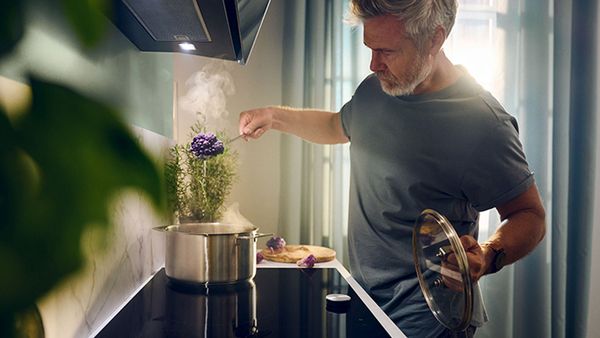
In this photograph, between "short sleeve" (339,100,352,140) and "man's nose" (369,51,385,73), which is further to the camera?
"short sleeve" (339,100,352,140)

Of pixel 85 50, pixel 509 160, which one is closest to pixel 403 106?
pixel 509 160

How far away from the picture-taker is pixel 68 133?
63 cm

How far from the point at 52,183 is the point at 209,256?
18.5 inches

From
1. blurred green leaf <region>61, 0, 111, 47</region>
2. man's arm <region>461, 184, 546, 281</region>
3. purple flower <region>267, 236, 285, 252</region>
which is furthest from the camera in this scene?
purple flower <region>267, 236, 285, 252</region>

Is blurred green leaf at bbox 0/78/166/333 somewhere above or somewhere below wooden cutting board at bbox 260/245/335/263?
above

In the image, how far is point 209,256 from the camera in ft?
3.31

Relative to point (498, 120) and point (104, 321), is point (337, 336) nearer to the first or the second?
point (104, 321)

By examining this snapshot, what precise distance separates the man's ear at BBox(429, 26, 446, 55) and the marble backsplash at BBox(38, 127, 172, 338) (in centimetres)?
83

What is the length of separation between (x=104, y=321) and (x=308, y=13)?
198 centimetres

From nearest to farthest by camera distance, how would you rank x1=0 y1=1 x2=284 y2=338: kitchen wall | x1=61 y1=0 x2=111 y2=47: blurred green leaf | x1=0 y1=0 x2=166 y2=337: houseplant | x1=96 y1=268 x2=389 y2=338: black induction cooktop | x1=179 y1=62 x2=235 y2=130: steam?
1. x1=61 y1=0 x2=111 y2=47: blurred green leaf
2. x1=0 y1=0 x2=166 y2=337: houseplant
3. x1=0 y1=1 x2=284 y2=338: kitchen wall
4. x1=96 y1=268 x2=389 y2=338: black induction cooktop
5. x1=179 y1=62 x2=235 y2=130: steam

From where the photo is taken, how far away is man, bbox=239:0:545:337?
125 cm

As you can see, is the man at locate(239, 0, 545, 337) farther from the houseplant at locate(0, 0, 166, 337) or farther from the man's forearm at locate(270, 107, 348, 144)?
the houseplant at locate(0, 0, 166, 337)

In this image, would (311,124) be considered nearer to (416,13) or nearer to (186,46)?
(416,13)

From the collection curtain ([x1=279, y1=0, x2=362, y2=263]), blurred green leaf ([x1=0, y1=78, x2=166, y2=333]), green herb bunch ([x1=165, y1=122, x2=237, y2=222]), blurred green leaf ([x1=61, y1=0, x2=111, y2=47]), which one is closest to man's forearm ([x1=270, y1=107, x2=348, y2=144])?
green herb bunch ([x1=165, y1=122, x2=237, y2=222])
